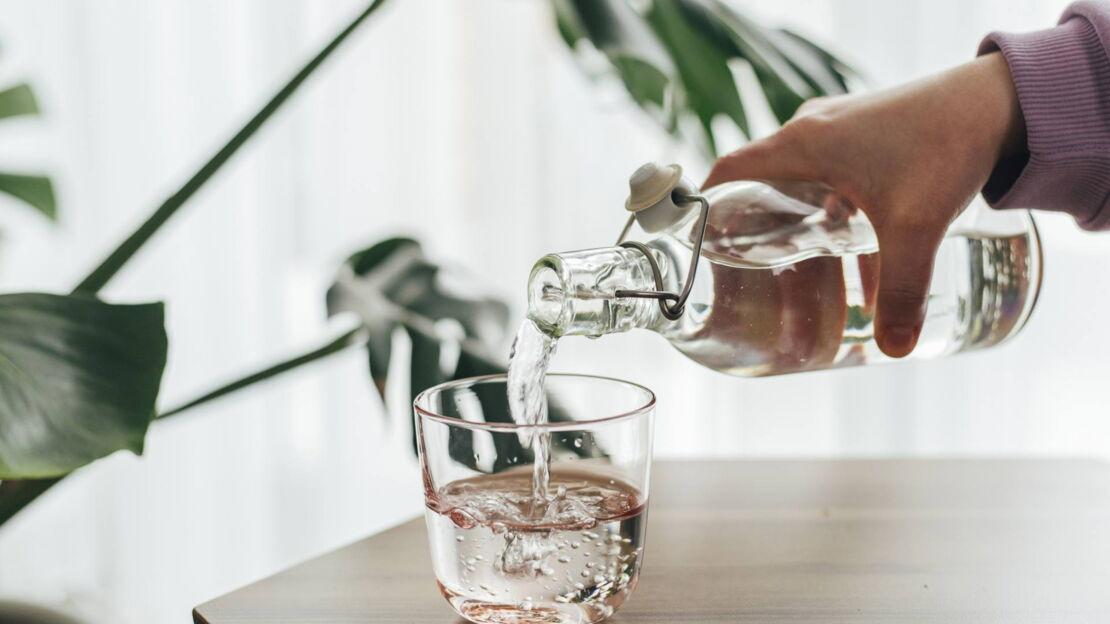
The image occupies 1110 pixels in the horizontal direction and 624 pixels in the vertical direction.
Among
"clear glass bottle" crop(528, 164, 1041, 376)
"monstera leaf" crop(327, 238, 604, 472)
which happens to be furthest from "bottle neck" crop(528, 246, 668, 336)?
"monstera leaf" crop(327, 238, 604, 472)

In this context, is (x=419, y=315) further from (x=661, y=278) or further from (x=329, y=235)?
(x=329, y=235)

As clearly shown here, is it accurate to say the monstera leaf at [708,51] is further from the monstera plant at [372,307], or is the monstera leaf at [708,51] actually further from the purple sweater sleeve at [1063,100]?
the purple sweater sleeve at [1063,100]

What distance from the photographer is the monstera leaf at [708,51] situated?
87 cm

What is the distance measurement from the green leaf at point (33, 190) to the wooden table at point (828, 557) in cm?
51

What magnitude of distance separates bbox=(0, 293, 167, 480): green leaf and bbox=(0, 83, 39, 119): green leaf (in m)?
0.54

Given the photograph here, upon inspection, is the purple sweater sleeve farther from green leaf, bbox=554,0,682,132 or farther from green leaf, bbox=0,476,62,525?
green leaf, bbox=0,476,62,525

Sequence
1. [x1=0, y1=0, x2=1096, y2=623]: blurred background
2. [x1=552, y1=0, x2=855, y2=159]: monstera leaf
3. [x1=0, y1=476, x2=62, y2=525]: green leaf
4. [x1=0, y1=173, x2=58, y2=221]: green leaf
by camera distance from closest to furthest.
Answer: [x1=0, y1=476, x2=62, y2=525]: green leaf, [x1=552, y1=0, x2=855, y2=159]: monstera leaf, [x1=0, y1=173, x2=58, y2=221]: green leaf, [x1=0, y1=0, x2=1096, y2=623]: blurred background

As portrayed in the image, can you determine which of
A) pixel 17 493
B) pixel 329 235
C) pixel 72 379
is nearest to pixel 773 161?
pixel 72 379

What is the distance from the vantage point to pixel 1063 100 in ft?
2.13

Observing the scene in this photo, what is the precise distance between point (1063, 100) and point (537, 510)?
398mm

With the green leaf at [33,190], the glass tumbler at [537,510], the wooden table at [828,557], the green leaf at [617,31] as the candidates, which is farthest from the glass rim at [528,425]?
the green leaf at [33,190]

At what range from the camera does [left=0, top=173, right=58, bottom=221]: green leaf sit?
1.02 m

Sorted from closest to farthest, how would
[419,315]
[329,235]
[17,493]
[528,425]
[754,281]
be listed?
[528,425] < [754,281] < [17,493] < [419,315] < [329,235]

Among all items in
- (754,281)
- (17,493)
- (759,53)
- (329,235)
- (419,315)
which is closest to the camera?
(754,281)
